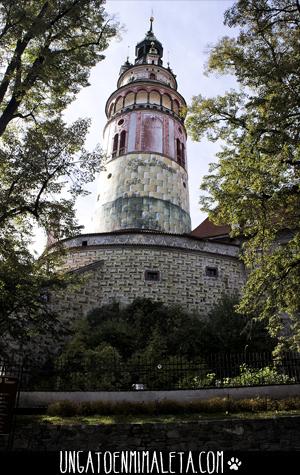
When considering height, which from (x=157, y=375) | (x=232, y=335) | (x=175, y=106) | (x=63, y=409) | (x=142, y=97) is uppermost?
(x=142, y=97)

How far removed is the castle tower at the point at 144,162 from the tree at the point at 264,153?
444 inches

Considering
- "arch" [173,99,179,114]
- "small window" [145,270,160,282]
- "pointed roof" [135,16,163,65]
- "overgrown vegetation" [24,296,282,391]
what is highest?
"pointed roof" [135,16,163,65]

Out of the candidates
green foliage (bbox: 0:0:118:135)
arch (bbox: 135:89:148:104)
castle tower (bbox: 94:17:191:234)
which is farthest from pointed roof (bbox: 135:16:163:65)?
green foliage (bbox: 0:0:118:135)

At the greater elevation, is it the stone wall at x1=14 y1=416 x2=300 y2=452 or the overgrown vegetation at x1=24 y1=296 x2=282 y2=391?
the overgrown vegetation at x1=24 y1=296 x2=282 y2=391

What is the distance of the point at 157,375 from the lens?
11.9m

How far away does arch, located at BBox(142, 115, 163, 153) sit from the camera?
2536cm

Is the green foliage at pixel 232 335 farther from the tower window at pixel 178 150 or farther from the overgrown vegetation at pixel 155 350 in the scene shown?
the tower window at pixel 178 150

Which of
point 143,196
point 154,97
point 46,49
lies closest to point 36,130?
point 46,49

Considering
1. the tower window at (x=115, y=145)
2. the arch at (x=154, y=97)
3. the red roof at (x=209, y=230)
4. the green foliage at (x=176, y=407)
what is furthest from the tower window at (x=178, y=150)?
the green foliage at (x=176, y=407)

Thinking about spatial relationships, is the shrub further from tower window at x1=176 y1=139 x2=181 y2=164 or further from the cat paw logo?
tower window at x1=176 y1=139 x2=181 y2=164

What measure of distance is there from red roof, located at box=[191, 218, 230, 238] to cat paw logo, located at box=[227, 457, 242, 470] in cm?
1509

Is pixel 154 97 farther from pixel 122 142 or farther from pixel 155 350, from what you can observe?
pixel 155 350

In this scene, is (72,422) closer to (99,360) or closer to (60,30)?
(99,360)

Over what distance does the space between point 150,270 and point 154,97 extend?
13617mm
